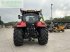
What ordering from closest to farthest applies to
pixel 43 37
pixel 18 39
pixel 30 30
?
pixel 18 39, pixel 43 37, pixel 30 30

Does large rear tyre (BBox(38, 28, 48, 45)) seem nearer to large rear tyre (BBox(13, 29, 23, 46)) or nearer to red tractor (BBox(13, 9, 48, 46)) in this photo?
red tractor (BBox(13, 9, 48, 46))

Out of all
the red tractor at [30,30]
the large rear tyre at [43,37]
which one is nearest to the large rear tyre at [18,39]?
the red tractor at [30,30]

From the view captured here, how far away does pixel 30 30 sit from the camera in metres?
17.9

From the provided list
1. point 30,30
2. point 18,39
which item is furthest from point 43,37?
point 18,39

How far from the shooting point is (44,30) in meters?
17.8

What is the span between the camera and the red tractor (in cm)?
1748

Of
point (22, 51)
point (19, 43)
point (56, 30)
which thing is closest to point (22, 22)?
point (19, 43)

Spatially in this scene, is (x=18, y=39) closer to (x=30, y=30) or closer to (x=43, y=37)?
(x=30, y=30)

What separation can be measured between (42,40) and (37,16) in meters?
2.22

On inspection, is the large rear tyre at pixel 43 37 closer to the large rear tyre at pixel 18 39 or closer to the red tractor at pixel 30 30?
the red tractor at pixel 30 30

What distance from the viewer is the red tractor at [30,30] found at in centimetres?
1748

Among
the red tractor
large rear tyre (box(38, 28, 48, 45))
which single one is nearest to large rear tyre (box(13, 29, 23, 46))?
the red tractor

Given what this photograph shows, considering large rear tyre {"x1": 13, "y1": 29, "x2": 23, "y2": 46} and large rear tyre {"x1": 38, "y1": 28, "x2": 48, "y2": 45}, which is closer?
large rear tyre {"x1": 13, "y1": 29, "x2": 23, "y2": 46}

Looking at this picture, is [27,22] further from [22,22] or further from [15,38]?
[15,38]
